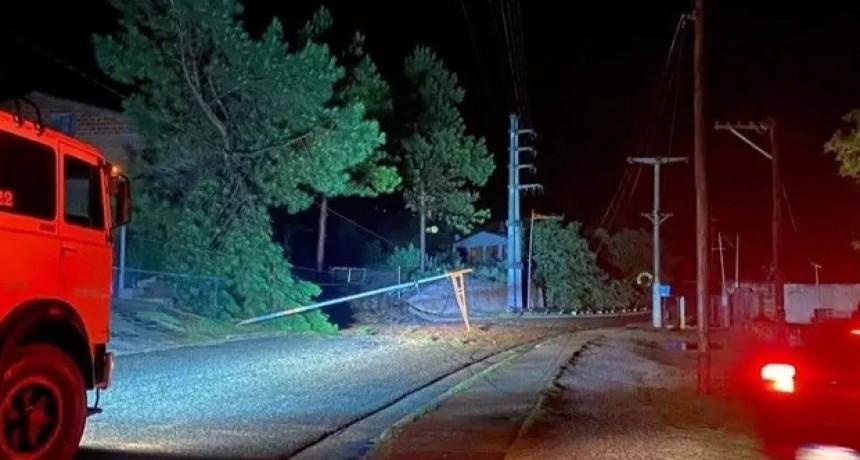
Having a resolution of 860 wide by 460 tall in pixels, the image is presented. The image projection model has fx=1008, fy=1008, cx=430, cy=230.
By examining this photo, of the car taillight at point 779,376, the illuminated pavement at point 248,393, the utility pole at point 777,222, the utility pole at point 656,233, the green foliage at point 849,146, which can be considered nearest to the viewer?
the car taillight at point 779,376

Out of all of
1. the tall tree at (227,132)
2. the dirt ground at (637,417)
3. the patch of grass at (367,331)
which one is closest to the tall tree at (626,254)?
the patch of grass at (367,331)

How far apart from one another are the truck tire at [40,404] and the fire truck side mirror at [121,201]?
58.2 inches

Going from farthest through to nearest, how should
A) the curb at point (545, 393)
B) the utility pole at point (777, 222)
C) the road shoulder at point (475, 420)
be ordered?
1. the utility pole at point (777, 222)
2. the curb at point (545, 393)
3. the road shoulder at point (475, 420)

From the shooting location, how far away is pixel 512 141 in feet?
184

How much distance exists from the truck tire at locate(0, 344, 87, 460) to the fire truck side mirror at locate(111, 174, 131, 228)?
148cm

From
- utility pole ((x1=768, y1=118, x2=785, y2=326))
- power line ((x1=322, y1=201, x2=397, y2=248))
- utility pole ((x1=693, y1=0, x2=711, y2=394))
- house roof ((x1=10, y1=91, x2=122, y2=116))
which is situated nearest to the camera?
utility pole ((x1=693, y1=0, x2=711, y2=394))

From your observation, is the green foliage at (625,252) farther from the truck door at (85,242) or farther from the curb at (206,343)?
the truck door at (85,242)

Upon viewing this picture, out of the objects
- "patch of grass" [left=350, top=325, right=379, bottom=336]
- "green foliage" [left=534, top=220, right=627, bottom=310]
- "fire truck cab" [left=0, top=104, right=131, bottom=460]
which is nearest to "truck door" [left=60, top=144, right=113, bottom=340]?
"fire truck cab" [left=0, top=104, right=131, bottom=460]

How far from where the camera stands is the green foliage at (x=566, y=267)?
6144cm

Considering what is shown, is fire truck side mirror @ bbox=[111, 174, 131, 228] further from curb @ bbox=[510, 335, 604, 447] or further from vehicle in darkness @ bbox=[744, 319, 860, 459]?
vehicle in darkness @ bbox=[744, 319, 860, 459]

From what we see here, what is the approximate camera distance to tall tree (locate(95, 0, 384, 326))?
93.0 feet

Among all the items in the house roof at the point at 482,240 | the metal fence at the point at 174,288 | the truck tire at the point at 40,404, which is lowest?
the truck tire at the point at 40,404

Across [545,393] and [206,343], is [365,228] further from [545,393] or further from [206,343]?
[545,393]

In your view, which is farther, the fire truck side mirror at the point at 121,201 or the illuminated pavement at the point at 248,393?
the illuminated pavement at the point at 248,393
